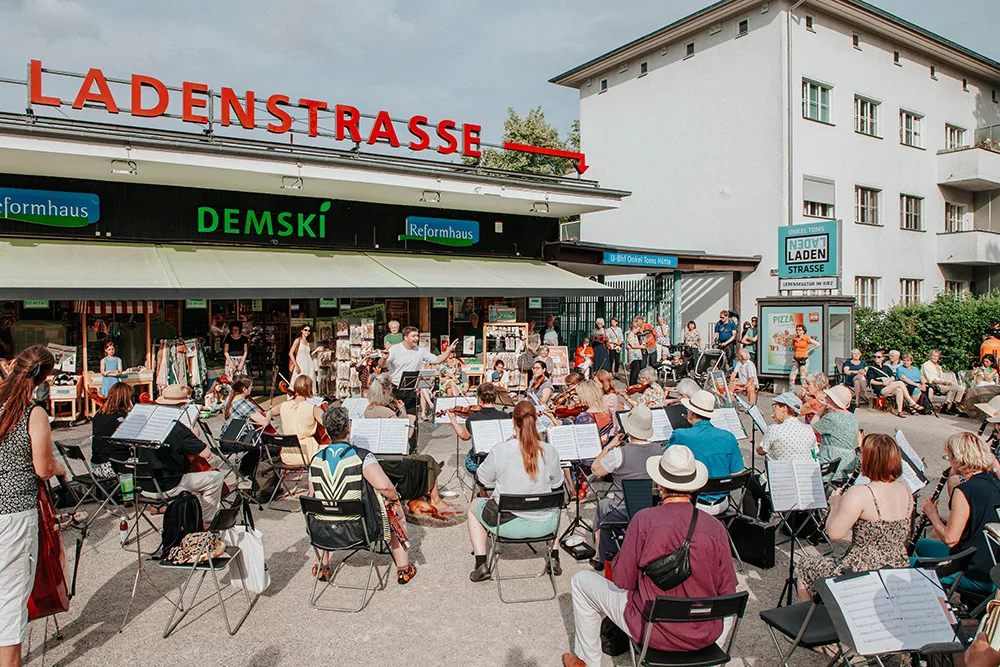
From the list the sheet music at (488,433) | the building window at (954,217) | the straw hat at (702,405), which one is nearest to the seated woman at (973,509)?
the straw hat at (702,405)

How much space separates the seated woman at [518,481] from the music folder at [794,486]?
1.54m

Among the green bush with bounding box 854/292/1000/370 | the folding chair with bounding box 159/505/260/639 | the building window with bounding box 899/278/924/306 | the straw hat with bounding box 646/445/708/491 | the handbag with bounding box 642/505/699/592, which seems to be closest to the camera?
the handbag with bounding box 642/505/699/592

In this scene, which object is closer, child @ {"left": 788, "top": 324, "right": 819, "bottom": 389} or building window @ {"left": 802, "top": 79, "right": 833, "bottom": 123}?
child @ {"left": 788, "top": 324, "right": 819, "bottom": 389}

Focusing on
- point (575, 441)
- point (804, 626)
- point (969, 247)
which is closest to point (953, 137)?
point (969, 247)

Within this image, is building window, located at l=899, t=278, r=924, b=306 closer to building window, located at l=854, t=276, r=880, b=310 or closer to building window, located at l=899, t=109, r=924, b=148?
building window, located at l=854, t=276, r=880, b=310

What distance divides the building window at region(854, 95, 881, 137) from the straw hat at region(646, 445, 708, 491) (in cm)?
2199

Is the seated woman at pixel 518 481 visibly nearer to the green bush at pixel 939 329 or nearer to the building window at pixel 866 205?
the green bush at pixel 939 329

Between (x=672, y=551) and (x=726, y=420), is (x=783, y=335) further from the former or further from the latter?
(x=672, y=551)

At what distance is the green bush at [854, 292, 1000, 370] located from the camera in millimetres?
17578

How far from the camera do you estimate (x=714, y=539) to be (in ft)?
10.6

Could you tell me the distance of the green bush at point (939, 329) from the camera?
1758 cm

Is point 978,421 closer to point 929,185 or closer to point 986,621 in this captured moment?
point 986,621

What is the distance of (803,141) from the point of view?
1980cm

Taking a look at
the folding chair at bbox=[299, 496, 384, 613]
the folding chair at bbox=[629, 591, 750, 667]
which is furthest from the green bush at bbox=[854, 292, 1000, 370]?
the folding chair at bbox=[299, 496, 384, 613]
